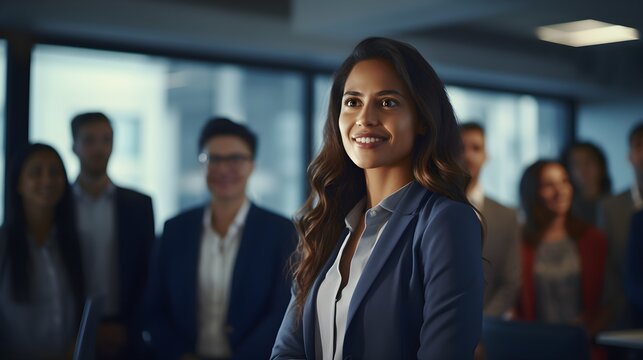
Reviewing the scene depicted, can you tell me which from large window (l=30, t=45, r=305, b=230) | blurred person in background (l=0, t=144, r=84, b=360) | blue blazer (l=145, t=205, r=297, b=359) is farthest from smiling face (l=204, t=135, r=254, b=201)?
large window (l=30, t=45, r=305, b=230)

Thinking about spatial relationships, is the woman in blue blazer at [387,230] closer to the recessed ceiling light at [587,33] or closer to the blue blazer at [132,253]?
the blue blazer at [132,253]

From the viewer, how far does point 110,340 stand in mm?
3621

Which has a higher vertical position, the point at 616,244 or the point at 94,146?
the point at 94,146

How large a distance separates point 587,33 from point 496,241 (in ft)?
5.85

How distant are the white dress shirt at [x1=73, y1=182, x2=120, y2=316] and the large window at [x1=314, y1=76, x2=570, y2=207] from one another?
14.9ft

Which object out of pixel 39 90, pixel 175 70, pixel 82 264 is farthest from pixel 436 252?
pixel 175 70

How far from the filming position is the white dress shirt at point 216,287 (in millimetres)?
3420

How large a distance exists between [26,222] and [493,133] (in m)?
Answer: 5.48

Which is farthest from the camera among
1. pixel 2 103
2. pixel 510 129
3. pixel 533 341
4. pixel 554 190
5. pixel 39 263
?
pixel 510 129

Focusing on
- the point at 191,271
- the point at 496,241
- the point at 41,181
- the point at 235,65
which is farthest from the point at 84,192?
the point at 235,65

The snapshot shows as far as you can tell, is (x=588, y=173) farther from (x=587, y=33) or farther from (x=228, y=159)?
(x=228, y=159)

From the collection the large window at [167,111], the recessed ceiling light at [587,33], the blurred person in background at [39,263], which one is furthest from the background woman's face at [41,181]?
the recessed ceiling light at [587,33]

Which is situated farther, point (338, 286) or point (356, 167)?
point (356, 167)

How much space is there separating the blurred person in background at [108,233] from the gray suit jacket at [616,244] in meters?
2.53
